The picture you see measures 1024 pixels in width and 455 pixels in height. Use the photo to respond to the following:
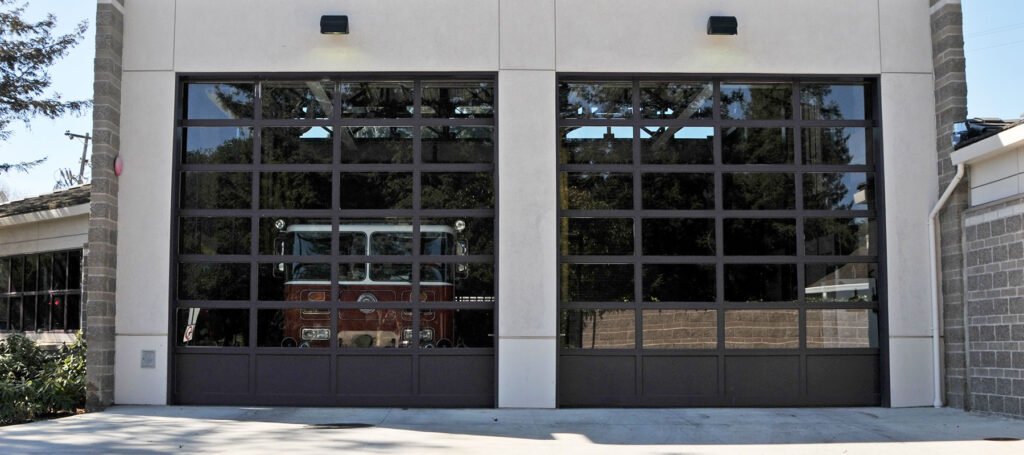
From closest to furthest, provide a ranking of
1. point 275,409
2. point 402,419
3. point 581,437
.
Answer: point 581,437
point 402,419
point 275,409

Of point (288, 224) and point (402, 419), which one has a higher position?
point (288, 224)

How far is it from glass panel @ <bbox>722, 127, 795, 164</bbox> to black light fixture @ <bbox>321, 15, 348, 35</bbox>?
15.1ft

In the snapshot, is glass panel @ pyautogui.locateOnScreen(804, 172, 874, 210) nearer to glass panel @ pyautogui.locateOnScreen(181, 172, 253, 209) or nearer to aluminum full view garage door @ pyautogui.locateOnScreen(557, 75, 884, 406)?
aluminum full view garage door @ pyautogui.locateOnScreen(557, 75, 884, 406)

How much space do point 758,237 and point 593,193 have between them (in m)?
1.98

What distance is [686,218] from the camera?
37.2 ft

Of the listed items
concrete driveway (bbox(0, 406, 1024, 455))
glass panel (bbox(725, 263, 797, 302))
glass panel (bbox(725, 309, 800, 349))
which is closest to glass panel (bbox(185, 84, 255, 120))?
concrete driveway (bbox(0, 406, 1024, 455))

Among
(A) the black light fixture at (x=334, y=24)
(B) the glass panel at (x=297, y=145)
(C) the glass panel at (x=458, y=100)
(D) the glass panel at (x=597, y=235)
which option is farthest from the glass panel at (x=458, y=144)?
(A) the black light fixture at (x=334, y=24)

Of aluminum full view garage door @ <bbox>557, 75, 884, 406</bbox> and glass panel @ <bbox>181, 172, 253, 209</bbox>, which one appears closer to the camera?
aluminum full view garage door @ <bbox>557, 75, 884, 406</bbox>

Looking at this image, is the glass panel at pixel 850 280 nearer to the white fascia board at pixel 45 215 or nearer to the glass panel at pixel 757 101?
the glass panel at pixel 757 101

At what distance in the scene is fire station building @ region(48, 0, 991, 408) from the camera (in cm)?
1121

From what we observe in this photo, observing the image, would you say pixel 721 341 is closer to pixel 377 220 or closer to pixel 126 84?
pixel 377 220

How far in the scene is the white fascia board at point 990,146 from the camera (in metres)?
9.66

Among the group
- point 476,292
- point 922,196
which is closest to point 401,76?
point 476,292

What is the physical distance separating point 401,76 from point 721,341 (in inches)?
191
